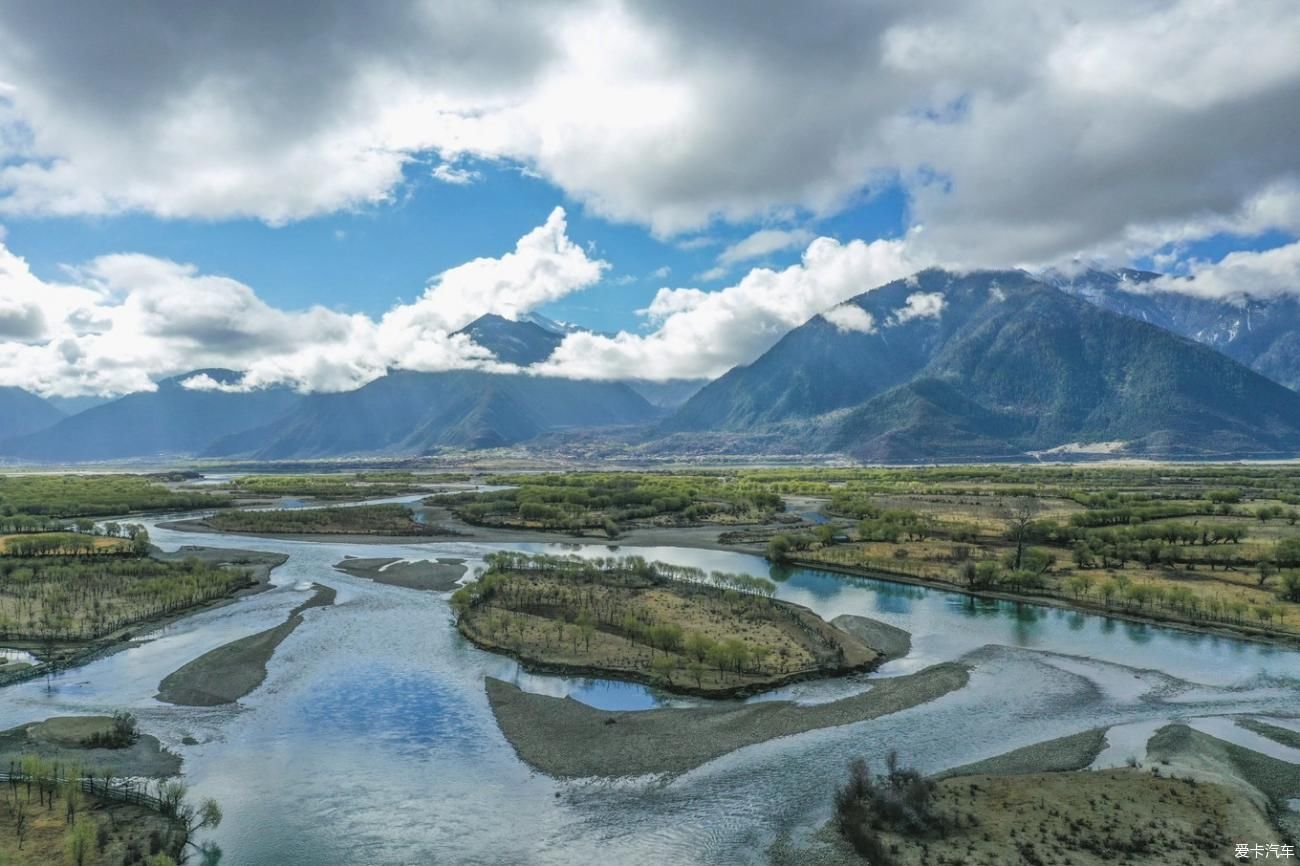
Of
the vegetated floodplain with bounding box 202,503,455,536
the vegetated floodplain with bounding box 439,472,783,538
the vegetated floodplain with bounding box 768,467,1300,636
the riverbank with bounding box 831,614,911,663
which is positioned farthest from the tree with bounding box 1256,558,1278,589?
the vegetated floodplain with bounding box 202,503,455,536

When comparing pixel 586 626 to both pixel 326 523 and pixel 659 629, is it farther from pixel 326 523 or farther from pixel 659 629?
pixel 326 523

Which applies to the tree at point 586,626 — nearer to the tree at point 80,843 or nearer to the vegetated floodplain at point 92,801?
the vegetated floodplain at point 92,801

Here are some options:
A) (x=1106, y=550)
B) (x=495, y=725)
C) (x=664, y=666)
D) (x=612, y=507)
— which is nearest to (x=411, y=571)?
(x=664, y=666)

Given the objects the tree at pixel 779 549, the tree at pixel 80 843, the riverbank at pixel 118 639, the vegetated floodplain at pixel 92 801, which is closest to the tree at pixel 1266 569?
the tree at pixel 779 549

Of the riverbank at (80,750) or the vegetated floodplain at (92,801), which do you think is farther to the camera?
the riverbank at (80,750)

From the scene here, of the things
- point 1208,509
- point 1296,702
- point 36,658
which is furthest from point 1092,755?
point 1208,509
